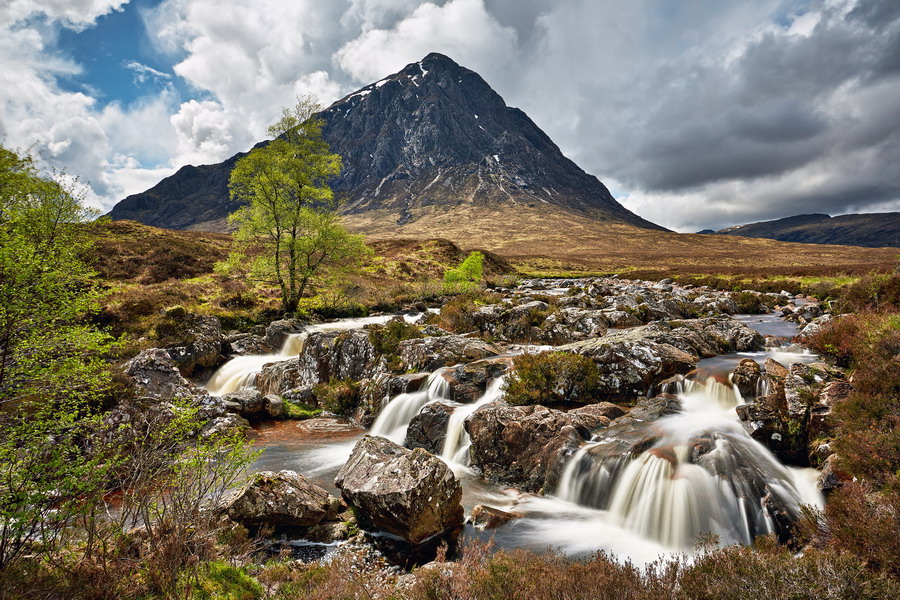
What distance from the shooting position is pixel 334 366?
2098 cm

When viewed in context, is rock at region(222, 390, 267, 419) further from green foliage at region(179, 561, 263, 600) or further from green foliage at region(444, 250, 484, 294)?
green foliage at region(444, 250, 484, 294)

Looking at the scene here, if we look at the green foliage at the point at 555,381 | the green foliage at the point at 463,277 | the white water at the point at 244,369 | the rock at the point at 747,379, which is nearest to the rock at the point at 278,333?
the white water at the point at 244,369

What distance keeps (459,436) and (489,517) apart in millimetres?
4149

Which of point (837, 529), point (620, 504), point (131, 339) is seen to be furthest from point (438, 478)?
point (131, 339)

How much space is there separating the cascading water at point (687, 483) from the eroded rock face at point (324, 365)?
40.7 ft

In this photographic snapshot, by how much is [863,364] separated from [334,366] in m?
21.0

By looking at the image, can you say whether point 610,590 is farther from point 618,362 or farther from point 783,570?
point 618,362

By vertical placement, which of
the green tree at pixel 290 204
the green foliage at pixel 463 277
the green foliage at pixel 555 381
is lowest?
the green foliage at pixel 555 381

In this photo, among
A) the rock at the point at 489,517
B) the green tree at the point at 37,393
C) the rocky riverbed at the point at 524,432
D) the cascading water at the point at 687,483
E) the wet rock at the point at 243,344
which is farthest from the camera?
the wet rock at the point at 243,344

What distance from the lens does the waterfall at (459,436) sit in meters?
13.5

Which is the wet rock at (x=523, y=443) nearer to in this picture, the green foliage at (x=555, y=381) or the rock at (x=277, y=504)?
the green foliage at (x=555, y=381)

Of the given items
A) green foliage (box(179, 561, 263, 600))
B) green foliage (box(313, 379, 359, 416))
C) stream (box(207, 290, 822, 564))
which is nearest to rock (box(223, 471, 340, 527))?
stream (box(207, 290, 822, 564))

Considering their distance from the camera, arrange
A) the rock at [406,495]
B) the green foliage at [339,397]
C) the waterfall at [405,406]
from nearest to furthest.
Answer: the rock at [406,495], the waterfall at [405,406], the green foliage at [339,397]

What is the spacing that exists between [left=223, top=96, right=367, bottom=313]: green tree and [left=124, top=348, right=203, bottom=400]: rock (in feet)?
39.2
